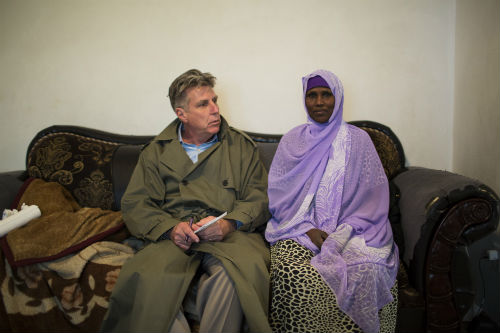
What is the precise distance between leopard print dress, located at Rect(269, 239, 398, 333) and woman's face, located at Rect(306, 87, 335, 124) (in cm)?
83

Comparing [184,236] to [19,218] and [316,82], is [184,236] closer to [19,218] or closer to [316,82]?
[19,218]

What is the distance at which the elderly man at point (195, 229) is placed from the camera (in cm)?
142

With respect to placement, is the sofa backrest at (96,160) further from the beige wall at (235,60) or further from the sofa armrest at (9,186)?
the beige wall at (235,60)

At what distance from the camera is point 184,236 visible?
1.64m

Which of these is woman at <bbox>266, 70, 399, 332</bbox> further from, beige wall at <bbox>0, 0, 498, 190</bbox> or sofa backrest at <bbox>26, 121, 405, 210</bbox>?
beige wall at <bbox>0, 0, 498, 190</bbox>

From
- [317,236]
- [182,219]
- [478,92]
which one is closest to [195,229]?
[182,219]

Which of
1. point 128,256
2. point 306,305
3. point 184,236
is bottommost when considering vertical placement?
point 306,305

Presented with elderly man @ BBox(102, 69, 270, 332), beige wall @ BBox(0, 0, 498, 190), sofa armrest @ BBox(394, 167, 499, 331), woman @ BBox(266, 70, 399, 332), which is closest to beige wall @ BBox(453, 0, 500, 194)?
beige wall @ BBox(0, 0, 498, 190)

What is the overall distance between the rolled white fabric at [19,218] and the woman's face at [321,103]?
5.42 feet

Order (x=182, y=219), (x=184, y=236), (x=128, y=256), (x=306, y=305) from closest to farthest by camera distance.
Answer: (x=306, y=305) < (x=184, y=236) < (x=128, y=256) < (x=182, y=219)

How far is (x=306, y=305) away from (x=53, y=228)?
132cm

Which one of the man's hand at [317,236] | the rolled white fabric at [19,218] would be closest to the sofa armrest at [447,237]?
the man's hand at [317,236]

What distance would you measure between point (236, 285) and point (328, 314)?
1.33 ft

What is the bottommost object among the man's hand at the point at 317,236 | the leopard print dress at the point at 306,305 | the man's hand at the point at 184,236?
the leopard print dress at the point at 306,305
